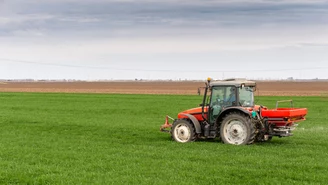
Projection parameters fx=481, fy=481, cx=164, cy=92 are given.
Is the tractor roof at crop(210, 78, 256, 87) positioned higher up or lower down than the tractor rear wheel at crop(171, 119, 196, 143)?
higher up

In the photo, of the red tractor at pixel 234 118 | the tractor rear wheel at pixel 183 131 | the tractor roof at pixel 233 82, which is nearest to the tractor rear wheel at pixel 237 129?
the red tractor at pixel 234 118

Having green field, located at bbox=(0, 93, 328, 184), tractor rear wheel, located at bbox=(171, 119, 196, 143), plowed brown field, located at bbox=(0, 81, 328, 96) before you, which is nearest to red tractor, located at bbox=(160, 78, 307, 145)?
tractor rear wheel, located at bbox=(171, 119, 196, 143)

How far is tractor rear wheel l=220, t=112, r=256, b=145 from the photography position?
1533 centimetres

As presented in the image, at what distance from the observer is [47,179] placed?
11.0 m

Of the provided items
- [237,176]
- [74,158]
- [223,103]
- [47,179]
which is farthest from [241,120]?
[47,179]

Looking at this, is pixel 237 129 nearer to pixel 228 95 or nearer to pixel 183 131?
pixel 228 95

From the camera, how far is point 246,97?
53.6 ft

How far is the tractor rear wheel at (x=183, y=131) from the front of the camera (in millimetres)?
16625

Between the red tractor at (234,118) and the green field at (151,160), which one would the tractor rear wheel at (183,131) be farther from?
the green field at (151,160)

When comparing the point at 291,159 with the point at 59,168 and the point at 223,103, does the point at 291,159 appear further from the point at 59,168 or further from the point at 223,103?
the point at 59,168

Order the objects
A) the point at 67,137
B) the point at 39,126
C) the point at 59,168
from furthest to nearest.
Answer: the point at 39,126, the point at 67,137, the point at 59,168

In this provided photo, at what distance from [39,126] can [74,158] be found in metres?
10.1

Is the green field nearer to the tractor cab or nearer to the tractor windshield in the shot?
the tractor cab

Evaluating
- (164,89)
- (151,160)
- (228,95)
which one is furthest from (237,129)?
(164,89)
